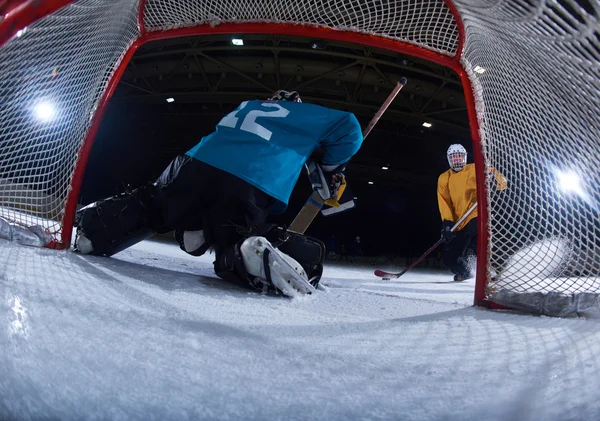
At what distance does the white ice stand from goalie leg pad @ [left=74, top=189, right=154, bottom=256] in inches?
23.2

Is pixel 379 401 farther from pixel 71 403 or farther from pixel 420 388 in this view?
pixel 71 403

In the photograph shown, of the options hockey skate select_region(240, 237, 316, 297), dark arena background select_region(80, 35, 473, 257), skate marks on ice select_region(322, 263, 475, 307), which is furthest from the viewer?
dark arena background select_region(80, 35, 473, 257)

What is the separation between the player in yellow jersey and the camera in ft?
10.2

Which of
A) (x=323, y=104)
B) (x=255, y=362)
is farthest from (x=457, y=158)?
(x=323, y=104)

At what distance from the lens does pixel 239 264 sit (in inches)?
45.7

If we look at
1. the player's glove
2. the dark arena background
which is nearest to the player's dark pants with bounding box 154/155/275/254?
the player's glove

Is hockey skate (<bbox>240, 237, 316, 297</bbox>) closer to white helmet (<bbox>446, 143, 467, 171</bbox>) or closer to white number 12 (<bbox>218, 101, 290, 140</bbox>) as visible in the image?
white number 12 (<bbox>218, 101, 290, 140</bbox>)

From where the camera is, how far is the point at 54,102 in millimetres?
1578

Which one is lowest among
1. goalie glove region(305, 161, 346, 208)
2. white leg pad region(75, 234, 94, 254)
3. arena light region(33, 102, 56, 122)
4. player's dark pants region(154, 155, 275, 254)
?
white leg pad region(75, 234, 94, 254)

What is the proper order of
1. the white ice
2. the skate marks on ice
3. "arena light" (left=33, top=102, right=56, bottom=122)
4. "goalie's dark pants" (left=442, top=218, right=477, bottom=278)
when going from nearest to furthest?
the white ice → "arena light" (left=33, top=102, right=56, bottom=122) → the skate marks on ice → "goalie's dark pants" (left=442, top=218, right=477, bottom=278)

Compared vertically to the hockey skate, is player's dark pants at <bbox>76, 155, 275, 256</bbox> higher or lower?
higher

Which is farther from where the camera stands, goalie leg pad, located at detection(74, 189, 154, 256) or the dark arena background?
the dark arena background

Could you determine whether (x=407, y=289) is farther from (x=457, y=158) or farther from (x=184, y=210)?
(x=457, y=158)

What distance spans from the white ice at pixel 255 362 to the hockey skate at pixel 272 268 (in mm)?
247
